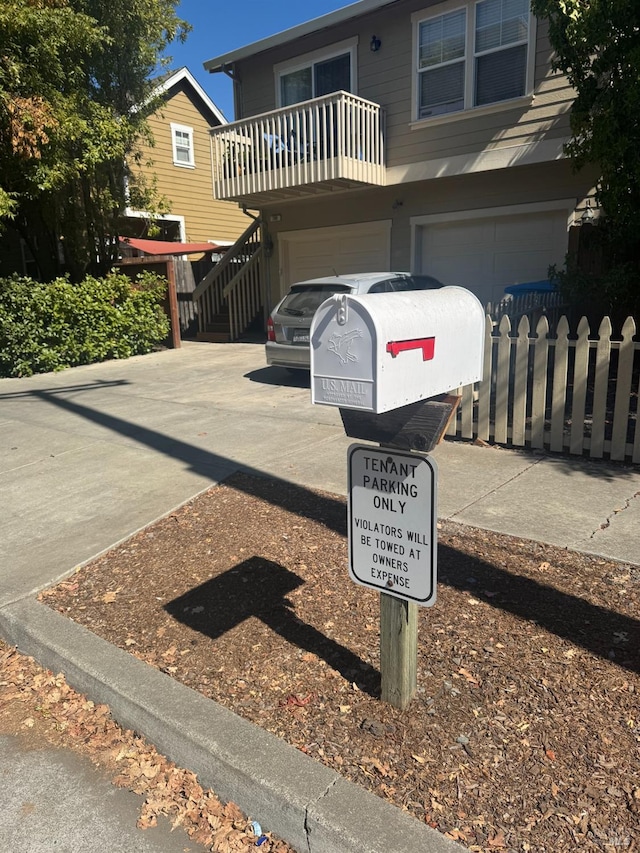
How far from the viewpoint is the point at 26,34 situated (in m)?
9.29

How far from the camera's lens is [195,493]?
5066mm

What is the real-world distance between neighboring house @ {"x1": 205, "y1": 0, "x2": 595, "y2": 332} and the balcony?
3cm

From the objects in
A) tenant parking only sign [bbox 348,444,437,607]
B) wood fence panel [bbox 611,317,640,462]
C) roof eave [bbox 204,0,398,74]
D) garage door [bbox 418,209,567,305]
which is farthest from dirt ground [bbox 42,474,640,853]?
roof eave [bbox 204,0,398,74]

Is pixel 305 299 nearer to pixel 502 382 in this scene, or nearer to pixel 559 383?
pixel 502 382

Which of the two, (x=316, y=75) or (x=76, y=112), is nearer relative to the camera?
(x=76, y=112)

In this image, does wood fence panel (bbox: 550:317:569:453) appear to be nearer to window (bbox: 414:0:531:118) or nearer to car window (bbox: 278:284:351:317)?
car window (bbox: 278:284:351:317)

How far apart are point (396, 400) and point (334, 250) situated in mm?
12385

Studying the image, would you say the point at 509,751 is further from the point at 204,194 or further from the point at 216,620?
the point at 204,194

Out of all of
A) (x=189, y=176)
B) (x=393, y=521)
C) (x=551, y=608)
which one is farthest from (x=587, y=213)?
Result: (x=189, y=176)

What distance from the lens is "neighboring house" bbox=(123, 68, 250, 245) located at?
760 inches

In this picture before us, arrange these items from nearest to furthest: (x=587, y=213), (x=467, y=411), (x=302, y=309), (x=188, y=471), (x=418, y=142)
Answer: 1. (x=188, y=471)
2. (x=467, y=411)
3. (x=302, y=309)
4. (x=587, y=213)
5. (x=418, y=142)

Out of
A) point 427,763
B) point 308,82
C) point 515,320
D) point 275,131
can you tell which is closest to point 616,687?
point 427,763

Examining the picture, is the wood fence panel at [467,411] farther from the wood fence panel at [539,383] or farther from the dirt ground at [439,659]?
the dirt ground at [439,659]

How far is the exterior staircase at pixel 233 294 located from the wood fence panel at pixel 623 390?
1042cm
